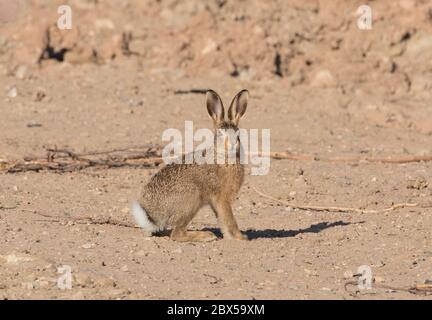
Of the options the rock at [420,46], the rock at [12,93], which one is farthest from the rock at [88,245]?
the rock at [420,46]

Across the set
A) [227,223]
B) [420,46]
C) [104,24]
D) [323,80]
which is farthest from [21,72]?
[227,223]

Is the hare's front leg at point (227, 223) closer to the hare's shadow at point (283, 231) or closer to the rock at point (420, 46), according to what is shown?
the hare's shadow at point (283, 231)

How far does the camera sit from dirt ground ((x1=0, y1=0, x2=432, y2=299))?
5.92 metres

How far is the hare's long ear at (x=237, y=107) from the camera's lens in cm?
693

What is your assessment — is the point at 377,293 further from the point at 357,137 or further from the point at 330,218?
the point at 357,137

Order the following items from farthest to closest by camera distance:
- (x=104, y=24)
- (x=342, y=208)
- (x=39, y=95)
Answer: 1. (x=104, y=24)
2. (x=39, y=95)
3. (x=342, y=208)

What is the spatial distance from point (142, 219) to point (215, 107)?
1005 mm

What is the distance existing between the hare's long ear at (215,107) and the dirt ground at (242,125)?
940 mm

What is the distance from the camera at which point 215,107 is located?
6973 mm

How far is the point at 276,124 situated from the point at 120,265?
17.4 feet

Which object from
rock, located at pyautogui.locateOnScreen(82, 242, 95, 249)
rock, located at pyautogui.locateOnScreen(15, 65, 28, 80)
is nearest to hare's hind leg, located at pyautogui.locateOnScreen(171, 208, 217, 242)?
rock, located at pyautogui.locateOnScreen(82, 242, 95, 249)

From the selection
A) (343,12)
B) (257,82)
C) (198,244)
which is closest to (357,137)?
(257,82)

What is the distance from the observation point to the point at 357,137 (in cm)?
1086

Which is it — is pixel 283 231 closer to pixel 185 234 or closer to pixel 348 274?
pixel 185 234
